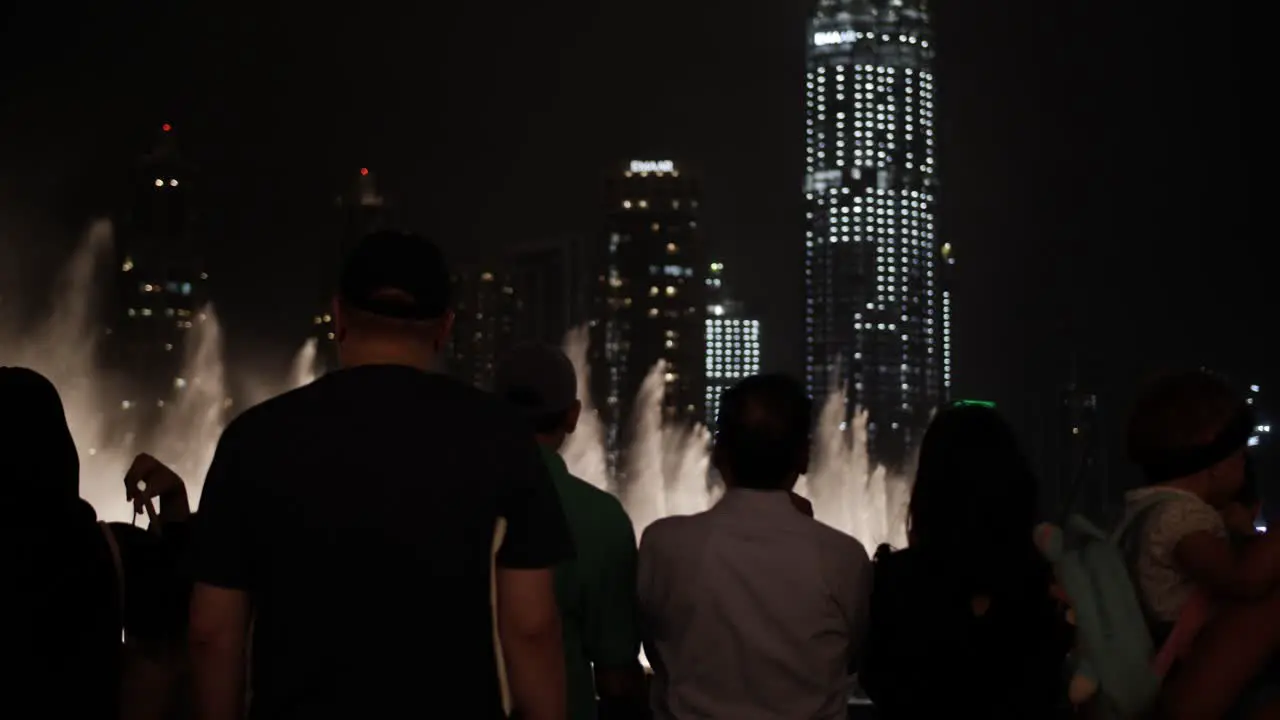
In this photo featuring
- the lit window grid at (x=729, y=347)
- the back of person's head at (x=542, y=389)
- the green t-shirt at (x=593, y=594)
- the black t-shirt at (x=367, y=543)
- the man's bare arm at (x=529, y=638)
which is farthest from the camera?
the lit window grid at (x=729, y=347)

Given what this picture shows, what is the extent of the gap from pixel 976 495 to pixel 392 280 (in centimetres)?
168

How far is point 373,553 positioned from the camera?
10.5 feet

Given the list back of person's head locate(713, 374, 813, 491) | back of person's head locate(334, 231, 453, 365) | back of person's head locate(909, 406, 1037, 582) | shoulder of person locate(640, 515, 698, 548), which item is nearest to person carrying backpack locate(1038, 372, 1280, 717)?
back of person's head locate(909, 406, 1037, 582)

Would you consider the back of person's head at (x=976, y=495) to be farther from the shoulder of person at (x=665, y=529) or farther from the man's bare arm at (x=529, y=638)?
the man's bare arm at (x=529, y=638)

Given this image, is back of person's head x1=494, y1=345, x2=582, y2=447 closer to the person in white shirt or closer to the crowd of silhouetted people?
the crowd of silhouetted people

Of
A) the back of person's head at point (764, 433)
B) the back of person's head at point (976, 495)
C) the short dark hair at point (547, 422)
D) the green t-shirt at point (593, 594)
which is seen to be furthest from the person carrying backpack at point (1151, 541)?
the short dark hair at point (547, 422)

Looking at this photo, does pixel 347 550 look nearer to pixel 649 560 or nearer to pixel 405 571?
pixel 405 571

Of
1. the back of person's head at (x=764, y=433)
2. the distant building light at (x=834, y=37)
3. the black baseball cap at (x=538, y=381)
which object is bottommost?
the back of person's head at (x=764, y=433)

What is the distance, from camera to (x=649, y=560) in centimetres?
462

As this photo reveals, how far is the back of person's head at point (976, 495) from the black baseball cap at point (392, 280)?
1508 millimetres

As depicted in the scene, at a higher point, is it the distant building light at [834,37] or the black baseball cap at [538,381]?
the distant building light at [834,37]

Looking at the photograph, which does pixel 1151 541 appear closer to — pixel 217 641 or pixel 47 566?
pixel 217 641

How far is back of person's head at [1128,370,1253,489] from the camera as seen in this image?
13.8 ft

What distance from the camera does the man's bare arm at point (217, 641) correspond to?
127 inches
